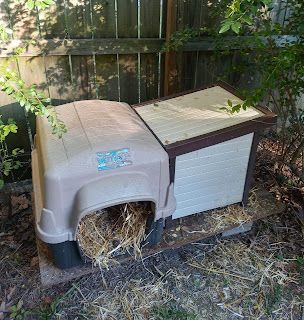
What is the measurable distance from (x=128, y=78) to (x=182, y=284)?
1.75 metres

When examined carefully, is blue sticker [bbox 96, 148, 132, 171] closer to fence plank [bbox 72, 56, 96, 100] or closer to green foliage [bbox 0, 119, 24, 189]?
green foliage [bbox 0, 119, 24, 189]

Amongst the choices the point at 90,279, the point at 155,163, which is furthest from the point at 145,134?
the point at 90,279

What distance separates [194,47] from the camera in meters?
3.02

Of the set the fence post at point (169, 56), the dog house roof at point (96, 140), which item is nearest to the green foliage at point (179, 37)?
the fence post at point (169, 56)

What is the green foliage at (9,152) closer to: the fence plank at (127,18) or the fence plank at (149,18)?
the fence plank at (127,18)

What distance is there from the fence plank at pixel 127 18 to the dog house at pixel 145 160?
0.67 metres

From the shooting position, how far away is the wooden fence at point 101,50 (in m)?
2.64

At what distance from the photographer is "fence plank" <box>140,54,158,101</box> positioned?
3.02m

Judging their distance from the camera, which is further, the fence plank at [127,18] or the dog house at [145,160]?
the fence plank at [127,18]

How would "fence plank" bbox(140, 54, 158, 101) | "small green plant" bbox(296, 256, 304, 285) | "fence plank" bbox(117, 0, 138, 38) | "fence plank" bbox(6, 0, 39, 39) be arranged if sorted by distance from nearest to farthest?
"small green plant" bbox(296, 256, 304, 285) → "fence plank" bbox(6, 0, 39, 39) → "fence plank" bbox(117, 0, 138, 38) → "fence plank" bbox(140, 54, 158, 101)

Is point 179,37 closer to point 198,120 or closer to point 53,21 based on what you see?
point 198,120

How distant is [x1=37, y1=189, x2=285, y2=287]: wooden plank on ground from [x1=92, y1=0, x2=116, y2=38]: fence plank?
1570mm

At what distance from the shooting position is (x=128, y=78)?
3.05m

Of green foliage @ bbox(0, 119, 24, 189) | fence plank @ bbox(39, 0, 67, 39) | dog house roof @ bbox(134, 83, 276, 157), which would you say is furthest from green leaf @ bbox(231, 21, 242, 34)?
fence plank @ bbox(39, 0, 67, 39)
